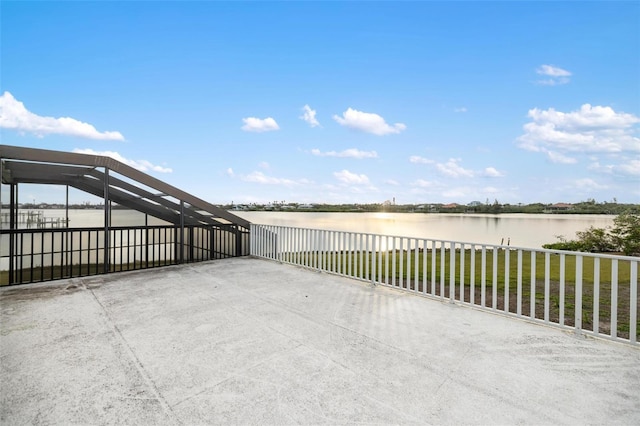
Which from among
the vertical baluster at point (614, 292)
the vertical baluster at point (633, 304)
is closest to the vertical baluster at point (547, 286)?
the vertical baluster at point (614, 292)

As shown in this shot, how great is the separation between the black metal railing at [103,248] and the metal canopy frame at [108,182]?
13.5 inches

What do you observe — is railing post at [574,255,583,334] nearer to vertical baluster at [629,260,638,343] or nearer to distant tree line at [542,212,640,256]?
vertical baluster at [629,260,638,343]

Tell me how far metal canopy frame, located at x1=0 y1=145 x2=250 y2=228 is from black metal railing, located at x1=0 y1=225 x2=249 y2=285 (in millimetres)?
342

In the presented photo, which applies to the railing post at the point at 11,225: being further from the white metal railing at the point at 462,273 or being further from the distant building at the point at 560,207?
the distant building at the point at 560,207

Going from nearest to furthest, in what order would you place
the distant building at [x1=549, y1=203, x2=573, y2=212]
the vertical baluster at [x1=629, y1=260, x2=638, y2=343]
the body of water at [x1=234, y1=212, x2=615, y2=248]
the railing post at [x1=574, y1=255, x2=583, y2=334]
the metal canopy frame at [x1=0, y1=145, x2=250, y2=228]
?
the vertical baluster at [x1=629, y1=260, x2=638, y2=343]
the railing post at [x1=574, y1=255, x2=583, y2=334]
the metal canopy frame at [x1=0, y1=145, x2=250, y2=228]
the body of water at [x1=234, y1=212, x2=615, y2=248]
the distant building at [x1=549, y1=203, x2=573, y2=212]

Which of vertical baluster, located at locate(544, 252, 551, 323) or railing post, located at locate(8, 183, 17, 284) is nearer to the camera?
vertical baluster, located at locate(544, 252, 551, 323)

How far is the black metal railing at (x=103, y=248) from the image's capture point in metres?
4.66

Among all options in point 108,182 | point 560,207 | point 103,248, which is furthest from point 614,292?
point 560,207

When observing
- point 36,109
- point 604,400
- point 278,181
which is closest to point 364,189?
point 278,181

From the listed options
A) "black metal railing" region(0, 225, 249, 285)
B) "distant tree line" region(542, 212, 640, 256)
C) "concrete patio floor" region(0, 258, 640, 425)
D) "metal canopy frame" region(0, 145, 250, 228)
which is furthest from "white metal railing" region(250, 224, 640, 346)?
"distant tree line" region(542, 212, 640, 256)

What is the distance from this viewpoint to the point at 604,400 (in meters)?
1.67

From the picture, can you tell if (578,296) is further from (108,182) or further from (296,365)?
(108,182)

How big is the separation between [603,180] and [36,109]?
1869 cm

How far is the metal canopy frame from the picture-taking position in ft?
13.9
